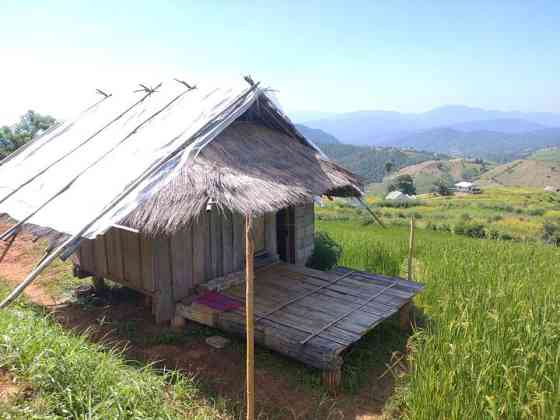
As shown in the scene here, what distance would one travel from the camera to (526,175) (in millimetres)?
100312

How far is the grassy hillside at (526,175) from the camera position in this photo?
305 feet

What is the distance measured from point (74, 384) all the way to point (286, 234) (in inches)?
210

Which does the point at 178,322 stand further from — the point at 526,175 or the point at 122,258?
the point at 526,175

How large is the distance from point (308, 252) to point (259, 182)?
10.4ft

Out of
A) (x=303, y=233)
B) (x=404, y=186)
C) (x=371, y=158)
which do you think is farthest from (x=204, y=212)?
(x=371, y=158)

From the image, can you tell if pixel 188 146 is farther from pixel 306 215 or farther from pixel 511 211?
pixel 511 211

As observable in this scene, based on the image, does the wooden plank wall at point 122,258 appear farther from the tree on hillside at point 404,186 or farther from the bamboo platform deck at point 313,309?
the tree on hillside at point 404,186

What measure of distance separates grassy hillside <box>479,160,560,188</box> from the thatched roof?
9665cm

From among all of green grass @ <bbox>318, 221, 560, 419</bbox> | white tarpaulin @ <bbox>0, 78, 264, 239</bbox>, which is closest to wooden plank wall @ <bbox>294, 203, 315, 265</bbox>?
white tarpaulin @ <bbox>0, 78, 264, 239</bbox>

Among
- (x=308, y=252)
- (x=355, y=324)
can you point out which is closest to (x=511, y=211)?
(x=308, y=252)

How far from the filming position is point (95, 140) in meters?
7.86

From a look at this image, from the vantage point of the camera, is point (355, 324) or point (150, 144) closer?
point (355, 324)

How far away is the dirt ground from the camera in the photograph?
4.46 meters

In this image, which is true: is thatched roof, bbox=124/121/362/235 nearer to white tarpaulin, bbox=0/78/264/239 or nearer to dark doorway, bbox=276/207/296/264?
white tarpaulin, bbox=0/78/264/239
